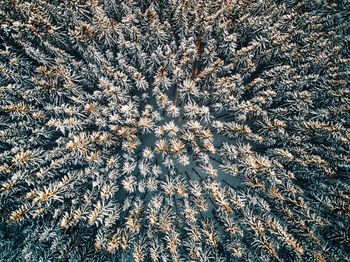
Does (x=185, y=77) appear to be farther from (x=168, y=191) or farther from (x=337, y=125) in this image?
(x=337, y=125)

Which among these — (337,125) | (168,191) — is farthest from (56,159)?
(337,125)

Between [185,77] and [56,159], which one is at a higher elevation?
[185,77]

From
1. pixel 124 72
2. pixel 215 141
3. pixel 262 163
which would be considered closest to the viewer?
pixel 262 163

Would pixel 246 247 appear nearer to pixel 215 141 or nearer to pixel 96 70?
pixel 215 141

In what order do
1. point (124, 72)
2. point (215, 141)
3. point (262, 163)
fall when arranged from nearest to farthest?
point (262, 163)
point (124, 72)
point (215, 141)

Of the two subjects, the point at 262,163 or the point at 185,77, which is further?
the point at 185,77

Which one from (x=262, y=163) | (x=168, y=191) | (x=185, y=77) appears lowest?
(x=168, y=191)

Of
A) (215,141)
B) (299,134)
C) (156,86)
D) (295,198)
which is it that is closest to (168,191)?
(215,141)

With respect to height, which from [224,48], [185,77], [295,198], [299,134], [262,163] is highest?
[224,48]

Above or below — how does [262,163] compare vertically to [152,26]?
below
